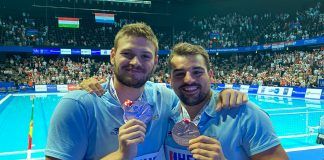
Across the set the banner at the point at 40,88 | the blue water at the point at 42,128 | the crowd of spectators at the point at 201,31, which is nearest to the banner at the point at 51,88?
the banner at the point at 40,88

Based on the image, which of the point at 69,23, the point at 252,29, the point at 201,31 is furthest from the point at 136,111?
the point at 201,31

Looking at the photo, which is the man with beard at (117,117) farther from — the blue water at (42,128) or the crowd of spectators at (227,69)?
the crowd of spectators at (227,69)

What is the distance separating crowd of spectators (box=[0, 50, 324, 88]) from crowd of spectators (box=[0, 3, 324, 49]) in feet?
6.47

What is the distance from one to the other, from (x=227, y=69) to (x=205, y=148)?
1592 inches

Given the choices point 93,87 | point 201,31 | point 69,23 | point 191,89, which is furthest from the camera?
point 201,31

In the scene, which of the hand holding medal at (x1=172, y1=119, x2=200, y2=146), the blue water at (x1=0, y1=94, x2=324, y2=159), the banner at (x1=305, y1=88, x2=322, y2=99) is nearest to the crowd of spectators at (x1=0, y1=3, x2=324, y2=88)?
the banner at (x1=305, y1=88, x2=322, y2=99)

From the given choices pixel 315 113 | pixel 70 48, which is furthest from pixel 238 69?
pixel 315 113

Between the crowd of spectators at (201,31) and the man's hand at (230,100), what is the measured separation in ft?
101

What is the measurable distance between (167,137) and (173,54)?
0.71 m

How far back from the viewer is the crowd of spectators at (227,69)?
91.9ft

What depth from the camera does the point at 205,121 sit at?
108 inches

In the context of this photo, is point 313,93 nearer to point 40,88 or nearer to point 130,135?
point 130,135

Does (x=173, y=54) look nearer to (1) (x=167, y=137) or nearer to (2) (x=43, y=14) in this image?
Answer: (1) (x=167, y=137)

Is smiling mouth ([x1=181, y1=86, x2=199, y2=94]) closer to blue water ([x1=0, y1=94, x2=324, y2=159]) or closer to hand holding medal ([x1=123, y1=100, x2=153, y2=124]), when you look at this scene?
hand holding medal ([x1=123, y1=100, x2=153, y2=124])
